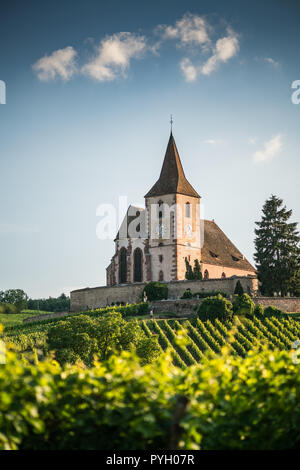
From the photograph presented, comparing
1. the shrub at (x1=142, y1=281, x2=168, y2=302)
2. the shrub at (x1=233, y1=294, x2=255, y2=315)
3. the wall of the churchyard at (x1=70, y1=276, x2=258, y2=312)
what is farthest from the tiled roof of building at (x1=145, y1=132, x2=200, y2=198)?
the shrub at (x1=233, y1=294, x2=255, y2=315)

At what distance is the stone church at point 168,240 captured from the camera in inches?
2432

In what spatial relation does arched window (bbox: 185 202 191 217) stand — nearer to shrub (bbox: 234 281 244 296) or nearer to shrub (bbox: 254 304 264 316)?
shrub (bbox: 234 281 244 296)

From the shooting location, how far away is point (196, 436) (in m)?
5.86

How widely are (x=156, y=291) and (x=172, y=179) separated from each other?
16469 millimetres

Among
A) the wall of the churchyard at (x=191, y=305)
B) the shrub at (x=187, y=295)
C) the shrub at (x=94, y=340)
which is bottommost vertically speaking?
the shrub at (x=94, y=340)

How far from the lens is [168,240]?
6200 centimetres

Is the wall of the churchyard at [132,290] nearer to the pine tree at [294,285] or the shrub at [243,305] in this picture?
the pine tree at [294,285]

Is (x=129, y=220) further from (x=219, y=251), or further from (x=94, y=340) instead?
(x=94, y=340)

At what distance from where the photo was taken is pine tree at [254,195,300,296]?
5397 cm

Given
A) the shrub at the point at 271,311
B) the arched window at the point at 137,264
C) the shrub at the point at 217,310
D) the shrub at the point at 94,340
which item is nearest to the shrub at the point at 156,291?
the arched window at the point at 137,264

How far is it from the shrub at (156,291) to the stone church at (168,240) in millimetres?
5972

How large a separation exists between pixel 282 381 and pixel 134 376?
1763mm

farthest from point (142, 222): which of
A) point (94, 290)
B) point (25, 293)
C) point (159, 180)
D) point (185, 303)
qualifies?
point (25, 293)
